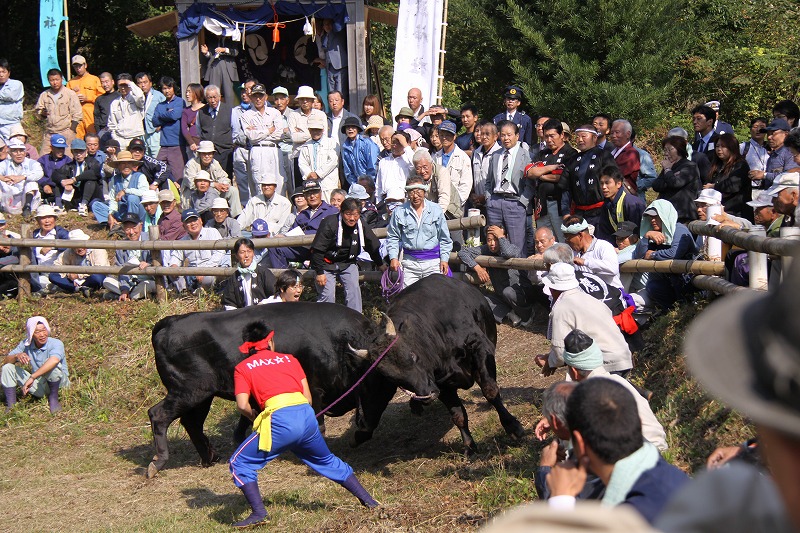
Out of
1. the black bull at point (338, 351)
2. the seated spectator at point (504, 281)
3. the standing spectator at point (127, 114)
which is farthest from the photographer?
the standing spectator at point (127, 114)

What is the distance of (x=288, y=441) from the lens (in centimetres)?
667

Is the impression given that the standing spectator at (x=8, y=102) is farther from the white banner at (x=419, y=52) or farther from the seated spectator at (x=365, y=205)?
the seated spectator at (x=365, y=205)

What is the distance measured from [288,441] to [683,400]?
289 cm

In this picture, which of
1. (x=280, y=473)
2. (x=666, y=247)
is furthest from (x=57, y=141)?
(x=666, y=247)

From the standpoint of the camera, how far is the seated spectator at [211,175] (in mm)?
13500

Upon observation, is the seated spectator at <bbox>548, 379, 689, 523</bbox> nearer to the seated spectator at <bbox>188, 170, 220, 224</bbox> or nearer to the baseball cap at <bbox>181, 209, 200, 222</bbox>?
the baseball cap at <bbox>181, 209, 200, 222</bbox>

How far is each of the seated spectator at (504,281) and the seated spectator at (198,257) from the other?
315 centimetres

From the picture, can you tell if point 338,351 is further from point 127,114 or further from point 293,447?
point 127,114

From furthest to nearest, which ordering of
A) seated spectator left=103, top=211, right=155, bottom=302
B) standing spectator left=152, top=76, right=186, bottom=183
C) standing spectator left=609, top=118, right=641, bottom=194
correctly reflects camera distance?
standing spectator left=152, top=76, right=186, bottom=183, seated spectator left=103, top=211, right=155, bottom=302, standing spectator left=609, top=118, right=641, bottom=194

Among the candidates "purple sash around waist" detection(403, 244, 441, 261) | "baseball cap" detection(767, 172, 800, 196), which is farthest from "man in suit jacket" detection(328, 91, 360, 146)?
"baseball cap" detection(767, 172, 800, 196)

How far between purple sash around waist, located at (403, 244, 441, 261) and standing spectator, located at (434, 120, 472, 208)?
→ 129cm

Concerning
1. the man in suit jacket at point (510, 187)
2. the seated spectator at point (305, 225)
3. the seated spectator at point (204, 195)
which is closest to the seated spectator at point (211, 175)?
the seated spectator at point (204, 195)

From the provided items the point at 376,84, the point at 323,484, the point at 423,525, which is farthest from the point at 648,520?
the point at 376,84

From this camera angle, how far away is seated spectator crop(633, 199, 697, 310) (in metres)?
8.80
